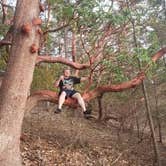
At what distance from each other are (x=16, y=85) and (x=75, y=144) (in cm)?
640

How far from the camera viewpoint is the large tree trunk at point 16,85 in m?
7.09

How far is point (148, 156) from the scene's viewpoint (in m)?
16.2

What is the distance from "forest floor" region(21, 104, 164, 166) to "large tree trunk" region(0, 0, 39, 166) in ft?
8.68

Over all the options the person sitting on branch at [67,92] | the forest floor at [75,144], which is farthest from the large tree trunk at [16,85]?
the forest floor at [75,144]

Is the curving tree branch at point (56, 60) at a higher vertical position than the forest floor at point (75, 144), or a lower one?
higher

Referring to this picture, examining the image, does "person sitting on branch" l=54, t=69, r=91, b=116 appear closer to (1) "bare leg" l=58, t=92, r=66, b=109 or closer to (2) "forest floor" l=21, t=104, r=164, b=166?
(1) "bare leg" l=58, t=92, r=66, b=109

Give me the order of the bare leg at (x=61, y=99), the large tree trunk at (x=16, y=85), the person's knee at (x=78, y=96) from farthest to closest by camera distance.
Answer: the person's knee at (x=78, y=96) → the bare leg at (x=61, y=99) → the large tree trunk at (x=16, y=85)

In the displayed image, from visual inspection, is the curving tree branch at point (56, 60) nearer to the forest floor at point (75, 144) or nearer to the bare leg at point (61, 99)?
the bare leg at point (61, 99)

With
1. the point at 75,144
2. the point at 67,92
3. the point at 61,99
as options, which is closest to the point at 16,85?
the point at 61,99

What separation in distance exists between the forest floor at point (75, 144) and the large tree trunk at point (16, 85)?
8.68 ft

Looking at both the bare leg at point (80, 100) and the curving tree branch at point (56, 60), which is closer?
the bare leg at point (80, 100)

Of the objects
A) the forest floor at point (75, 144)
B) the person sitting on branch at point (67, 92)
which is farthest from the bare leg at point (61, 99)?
the forest floor at point (75, 144)

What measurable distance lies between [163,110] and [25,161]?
1160 centimetres

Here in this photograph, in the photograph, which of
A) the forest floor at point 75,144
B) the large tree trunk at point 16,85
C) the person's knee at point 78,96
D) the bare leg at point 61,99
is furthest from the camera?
the forest floor at point 75,144
